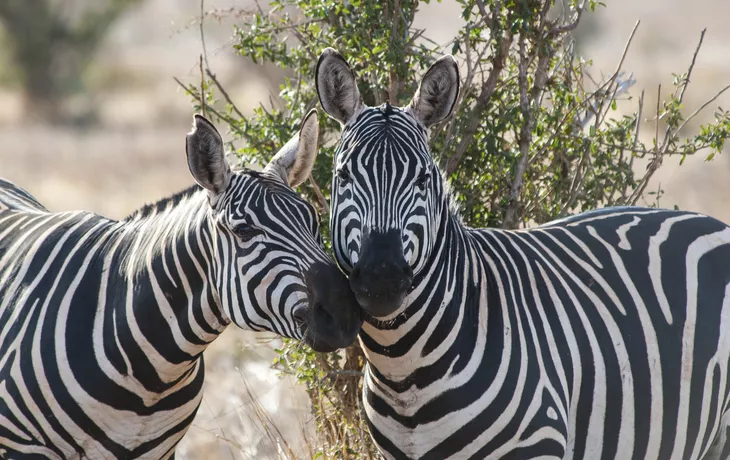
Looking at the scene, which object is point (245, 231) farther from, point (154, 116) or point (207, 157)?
point (154, 116)

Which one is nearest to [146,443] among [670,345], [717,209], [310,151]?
[310,151]

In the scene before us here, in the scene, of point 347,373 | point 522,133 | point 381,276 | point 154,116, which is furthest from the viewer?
point 154,116

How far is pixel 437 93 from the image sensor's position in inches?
154

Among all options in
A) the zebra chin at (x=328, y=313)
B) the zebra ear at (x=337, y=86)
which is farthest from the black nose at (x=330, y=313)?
the zebra ear at (x=337, y=86)

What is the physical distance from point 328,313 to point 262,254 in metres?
0.44

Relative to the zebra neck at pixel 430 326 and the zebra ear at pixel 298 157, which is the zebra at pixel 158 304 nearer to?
the zebra ear at pixel 298 157

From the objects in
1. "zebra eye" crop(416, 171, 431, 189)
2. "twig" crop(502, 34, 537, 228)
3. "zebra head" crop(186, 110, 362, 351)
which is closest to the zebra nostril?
"zebra head" crop(186, 110, 362, 351)

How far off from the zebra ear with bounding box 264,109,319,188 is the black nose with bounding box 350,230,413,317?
3.15 feet

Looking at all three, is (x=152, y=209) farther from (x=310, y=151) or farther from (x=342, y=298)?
(x=342, y=298)

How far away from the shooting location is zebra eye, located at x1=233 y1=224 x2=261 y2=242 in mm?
3830

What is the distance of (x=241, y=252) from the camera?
3.83 metres

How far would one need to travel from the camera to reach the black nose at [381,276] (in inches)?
132

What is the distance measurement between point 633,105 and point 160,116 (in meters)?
12.7

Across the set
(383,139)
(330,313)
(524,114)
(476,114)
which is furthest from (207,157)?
(524,114)
